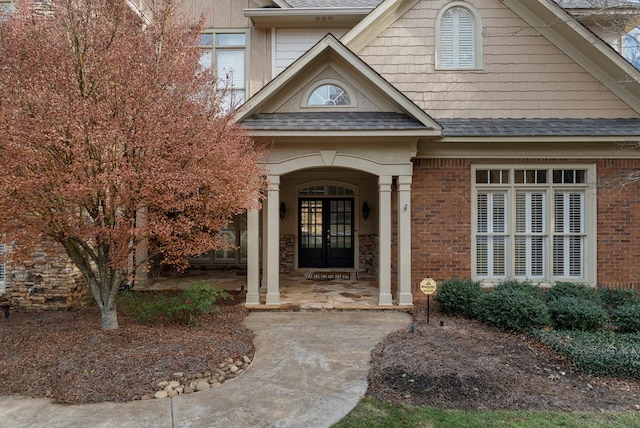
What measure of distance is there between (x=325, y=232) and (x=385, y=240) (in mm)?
4487

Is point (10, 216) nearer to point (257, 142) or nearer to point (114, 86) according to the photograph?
point (114, 86)

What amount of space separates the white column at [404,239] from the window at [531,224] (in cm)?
156

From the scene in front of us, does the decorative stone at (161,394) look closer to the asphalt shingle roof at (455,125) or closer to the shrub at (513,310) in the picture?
the asphalt shingle roof at (455,125)

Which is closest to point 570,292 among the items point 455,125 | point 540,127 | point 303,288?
point 540,127

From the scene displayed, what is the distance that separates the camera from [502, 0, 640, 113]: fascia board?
744cm

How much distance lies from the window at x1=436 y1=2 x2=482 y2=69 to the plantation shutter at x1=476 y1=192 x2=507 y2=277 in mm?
2981

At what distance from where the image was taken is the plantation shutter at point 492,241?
7.80m

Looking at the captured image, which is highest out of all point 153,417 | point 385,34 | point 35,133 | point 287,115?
point 385,34

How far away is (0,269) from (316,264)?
25.0ft

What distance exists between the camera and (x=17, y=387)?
405cm

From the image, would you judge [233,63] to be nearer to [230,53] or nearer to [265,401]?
[230,53]

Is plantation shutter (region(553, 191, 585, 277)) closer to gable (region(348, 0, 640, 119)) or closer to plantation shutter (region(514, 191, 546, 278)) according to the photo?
plantation shutter (region(514, 191, 546, 278))

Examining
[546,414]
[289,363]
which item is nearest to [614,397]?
[546,414]

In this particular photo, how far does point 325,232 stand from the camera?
38.2ft
